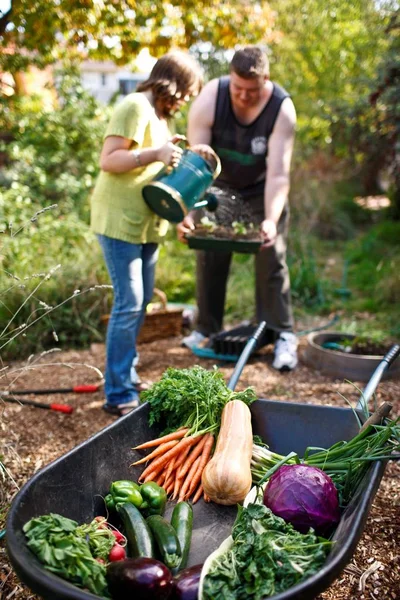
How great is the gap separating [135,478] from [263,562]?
2.74 ft

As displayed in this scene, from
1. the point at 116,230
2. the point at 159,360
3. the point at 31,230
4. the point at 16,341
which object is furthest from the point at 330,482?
the point at 31,230

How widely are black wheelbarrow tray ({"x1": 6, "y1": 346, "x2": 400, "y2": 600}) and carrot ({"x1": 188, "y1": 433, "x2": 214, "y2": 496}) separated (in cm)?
8

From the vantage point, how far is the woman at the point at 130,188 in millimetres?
3135

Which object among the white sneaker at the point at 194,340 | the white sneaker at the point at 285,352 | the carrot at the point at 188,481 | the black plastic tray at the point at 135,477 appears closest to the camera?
the black plastic tray at the point at 135,477

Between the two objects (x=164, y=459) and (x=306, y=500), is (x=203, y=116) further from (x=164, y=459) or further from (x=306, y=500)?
(x=306, y=500)

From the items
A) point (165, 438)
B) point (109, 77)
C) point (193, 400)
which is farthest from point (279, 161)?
point (109, 77)

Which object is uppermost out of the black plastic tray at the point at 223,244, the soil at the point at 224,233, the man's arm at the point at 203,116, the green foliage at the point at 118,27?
the green foliage at the point at 118,27

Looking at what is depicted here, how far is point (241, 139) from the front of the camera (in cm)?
416

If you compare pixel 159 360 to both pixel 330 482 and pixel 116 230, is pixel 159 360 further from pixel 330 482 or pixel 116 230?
pixel 330 482

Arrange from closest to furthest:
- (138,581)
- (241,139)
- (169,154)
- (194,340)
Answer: (138,581) → (169,154) → (241,139) → (194,340)

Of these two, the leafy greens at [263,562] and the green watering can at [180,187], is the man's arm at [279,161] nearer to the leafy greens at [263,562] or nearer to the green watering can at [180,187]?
the green watering can at [180,187]

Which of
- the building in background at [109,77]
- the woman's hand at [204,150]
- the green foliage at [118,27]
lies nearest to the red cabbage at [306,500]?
the woman's hand at [204,150]

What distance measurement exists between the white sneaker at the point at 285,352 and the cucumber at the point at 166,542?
255cm

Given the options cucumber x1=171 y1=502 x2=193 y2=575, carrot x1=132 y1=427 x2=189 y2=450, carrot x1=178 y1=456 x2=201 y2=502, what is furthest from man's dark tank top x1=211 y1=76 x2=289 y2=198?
cucumber x1=171 y1=502 x2=193 y2=575
